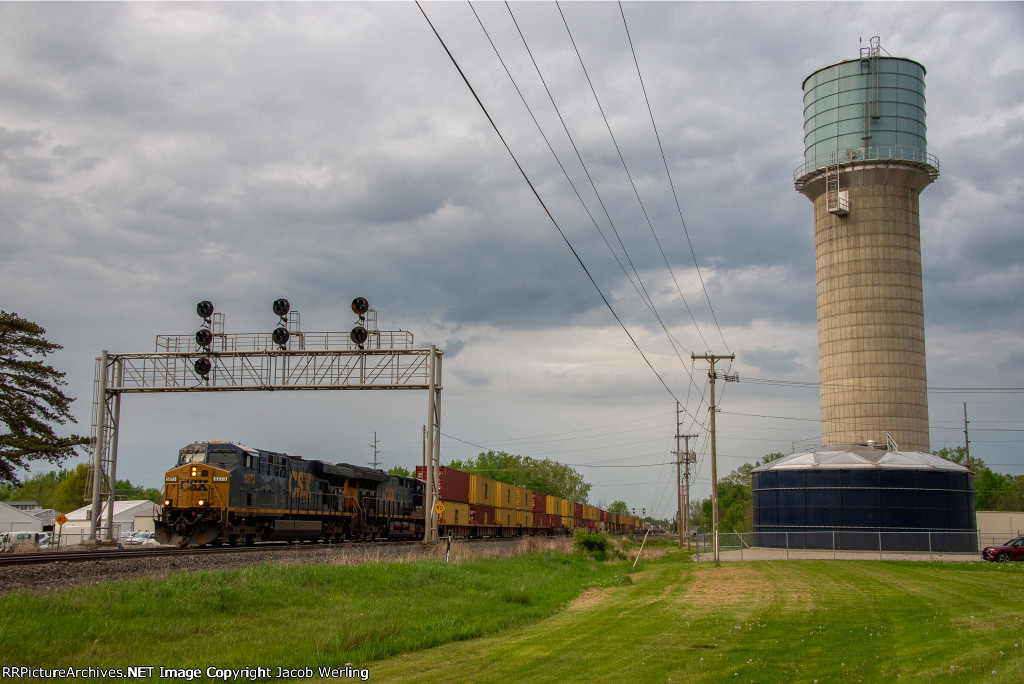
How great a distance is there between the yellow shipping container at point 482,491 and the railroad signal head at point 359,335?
63.2 ft

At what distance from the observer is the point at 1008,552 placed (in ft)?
147

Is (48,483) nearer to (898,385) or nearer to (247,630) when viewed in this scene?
(898,385)

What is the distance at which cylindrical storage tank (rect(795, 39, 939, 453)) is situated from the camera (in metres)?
67.7

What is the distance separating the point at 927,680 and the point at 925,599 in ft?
37.1

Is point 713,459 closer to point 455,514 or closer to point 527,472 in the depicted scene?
point 455,514

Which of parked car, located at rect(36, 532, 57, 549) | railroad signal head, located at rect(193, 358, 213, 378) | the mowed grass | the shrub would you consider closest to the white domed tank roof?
the shrub

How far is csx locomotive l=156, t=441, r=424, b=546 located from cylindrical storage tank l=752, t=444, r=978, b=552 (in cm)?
2994

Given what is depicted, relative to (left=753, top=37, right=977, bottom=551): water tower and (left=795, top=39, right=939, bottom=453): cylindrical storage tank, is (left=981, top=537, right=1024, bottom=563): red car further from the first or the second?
(left=795, top=39, right=939, bottom=453): cylindrical storage tank

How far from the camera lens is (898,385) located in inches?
2657

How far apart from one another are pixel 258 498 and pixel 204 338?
891 centimetres

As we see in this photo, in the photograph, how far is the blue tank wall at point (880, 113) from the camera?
71188mm

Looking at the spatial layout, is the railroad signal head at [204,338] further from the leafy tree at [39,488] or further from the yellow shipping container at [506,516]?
the leafy tree at [39,488]

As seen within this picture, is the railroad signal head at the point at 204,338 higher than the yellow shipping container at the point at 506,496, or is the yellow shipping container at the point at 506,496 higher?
the railroad signal head at the point at 204,338

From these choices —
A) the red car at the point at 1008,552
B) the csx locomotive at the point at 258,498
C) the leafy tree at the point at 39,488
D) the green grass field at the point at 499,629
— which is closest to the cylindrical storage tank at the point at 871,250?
the red car at the point at 1008,552
